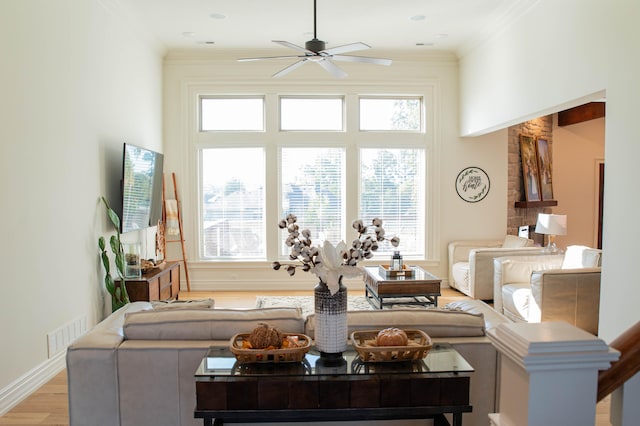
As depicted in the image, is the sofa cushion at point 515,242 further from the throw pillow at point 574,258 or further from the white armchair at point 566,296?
the white armchair at point 566,296

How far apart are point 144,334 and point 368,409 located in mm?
1156

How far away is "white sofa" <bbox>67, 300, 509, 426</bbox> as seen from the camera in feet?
7.39

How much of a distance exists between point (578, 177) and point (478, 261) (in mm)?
3552

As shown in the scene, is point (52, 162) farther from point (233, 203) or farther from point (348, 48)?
point (233, 203)

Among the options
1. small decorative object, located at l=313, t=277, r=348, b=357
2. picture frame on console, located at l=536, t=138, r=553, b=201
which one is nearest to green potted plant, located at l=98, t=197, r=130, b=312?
small decorative object, located at l=313, t=277, r=348, b=357

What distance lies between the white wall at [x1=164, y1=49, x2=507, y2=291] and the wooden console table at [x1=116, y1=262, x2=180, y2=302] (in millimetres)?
1186

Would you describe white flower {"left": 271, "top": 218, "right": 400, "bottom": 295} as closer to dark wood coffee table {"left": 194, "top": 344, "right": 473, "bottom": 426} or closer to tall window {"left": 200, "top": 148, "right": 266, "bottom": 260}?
dark wood coffee table {"left": 194, "top": 344, "right": 473, "bottom": 426}

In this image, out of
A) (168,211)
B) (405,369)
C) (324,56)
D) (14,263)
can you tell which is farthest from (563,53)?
(168,211)

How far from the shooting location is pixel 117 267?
15.5 feet

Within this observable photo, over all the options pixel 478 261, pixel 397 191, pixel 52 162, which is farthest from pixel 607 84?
pixel 52 162

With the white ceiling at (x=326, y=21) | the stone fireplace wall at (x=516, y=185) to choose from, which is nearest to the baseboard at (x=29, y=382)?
the white ceiling at (x=326, y=21)

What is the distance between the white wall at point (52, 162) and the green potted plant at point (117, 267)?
0.08 m

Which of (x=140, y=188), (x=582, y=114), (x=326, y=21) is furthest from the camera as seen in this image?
(x=582, y=114)

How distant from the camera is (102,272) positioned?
474 centimetres
